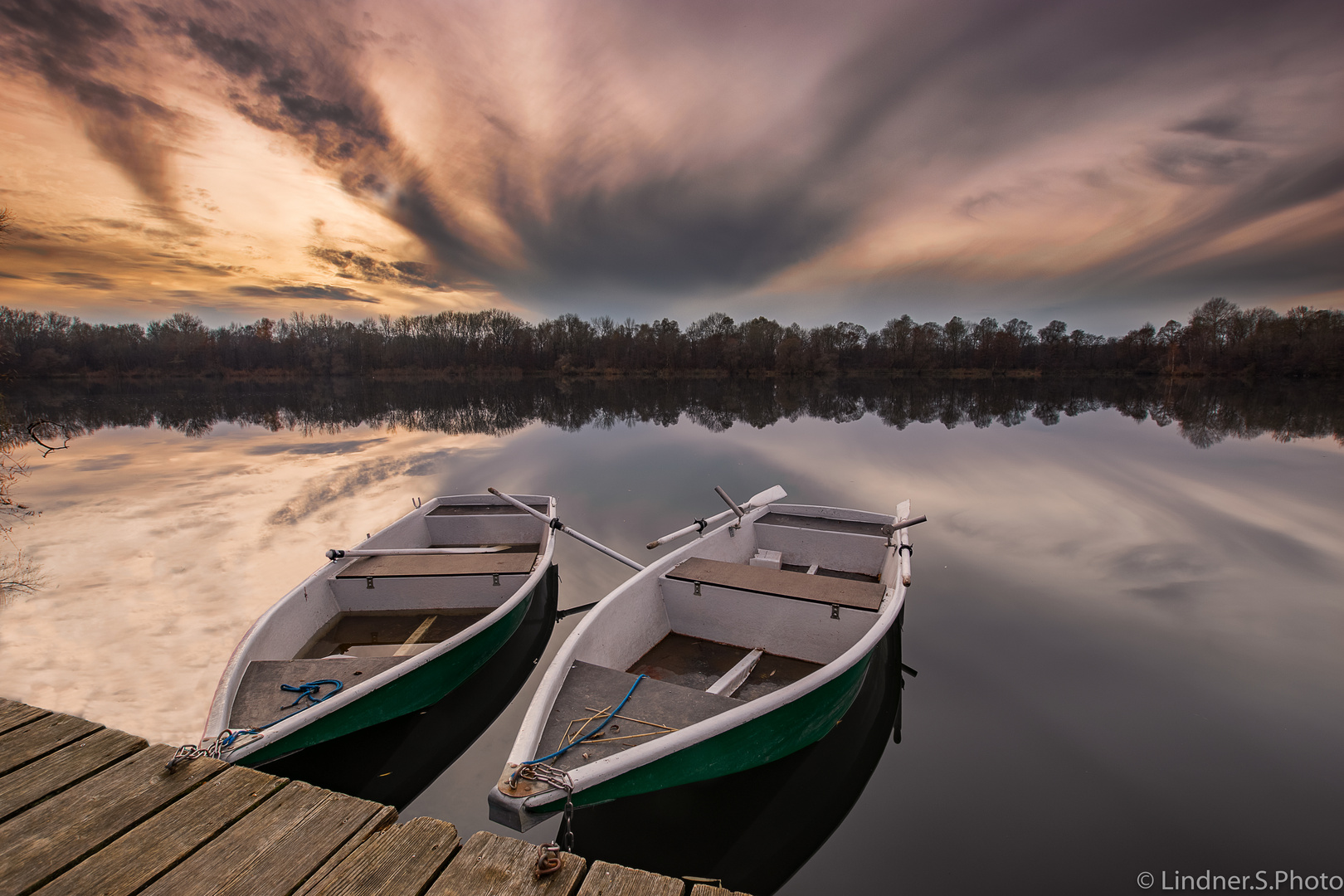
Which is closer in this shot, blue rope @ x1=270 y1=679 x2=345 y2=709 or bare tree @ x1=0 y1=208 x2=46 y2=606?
blue rope @ x1=270 y1=679 x2=345 y2=709

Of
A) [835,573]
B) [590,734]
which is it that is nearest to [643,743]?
[590,734]

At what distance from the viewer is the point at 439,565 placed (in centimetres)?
581

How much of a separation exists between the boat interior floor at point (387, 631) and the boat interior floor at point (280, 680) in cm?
85

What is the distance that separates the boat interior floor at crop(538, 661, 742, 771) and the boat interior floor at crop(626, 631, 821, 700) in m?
0.89

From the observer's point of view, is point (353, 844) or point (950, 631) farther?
point (950, 631)

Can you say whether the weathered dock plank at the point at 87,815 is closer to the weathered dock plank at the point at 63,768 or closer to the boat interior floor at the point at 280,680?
the weathered dock plank at the point at 63,768

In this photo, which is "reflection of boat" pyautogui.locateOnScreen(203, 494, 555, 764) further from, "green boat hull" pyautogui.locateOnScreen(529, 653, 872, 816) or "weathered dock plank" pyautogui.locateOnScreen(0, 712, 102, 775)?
"green boat hull" pyautogui.locateOnScreen(529, 653, 872, 816)

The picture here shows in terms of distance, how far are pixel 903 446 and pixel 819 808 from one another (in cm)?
1888

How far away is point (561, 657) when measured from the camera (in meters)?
3.67

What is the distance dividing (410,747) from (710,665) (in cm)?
266

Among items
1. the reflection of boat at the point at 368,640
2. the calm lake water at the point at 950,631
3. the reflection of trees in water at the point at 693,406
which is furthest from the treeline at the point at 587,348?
the reflection of boat at the point at 368,640

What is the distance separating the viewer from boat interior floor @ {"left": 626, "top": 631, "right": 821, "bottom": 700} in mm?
4617

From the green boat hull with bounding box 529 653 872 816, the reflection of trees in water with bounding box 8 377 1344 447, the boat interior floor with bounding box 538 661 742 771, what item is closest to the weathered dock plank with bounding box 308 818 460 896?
the green boat hull with bounding box 529 653 872 816

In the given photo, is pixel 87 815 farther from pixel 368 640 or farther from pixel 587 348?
pixel 587 348
